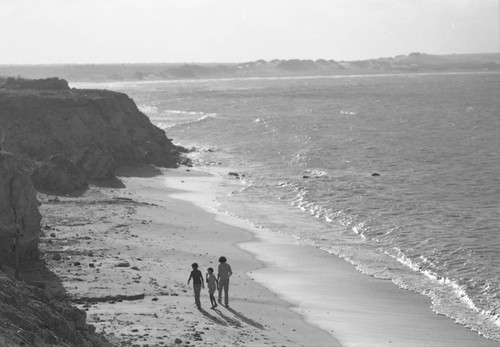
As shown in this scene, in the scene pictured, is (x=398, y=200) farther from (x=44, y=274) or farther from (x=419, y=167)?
(x=44, y=274)

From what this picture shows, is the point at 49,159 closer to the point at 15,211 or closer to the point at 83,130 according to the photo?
the point at 83,130

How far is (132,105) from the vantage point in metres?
51.2

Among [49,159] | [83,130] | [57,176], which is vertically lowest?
[57,176]

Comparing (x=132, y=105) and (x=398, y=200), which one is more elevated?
(x=132, y=105)

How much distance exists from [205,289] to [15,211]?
5637 mm

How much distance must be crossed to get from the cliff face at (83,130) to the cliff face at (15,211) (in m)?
16.4

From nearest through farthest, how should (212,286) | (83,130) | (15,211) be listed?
(212,286), (15,211), (83,130)

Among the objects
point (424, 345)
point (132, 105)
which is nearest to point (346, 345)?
point (424, 345)

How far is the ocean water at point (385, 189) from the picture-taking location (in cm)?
2272

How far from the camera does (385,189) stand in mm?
37469

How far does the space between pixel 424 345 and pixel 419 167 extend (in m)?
29.8

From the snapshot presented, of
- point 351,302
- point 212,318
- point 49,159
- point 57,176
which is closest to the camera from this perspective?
point 212,318

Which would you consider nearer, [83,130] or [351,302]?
[351,302]

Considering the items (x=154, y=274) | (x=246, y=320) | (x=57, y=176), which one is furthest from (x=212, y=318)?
(x=57, y=176)
